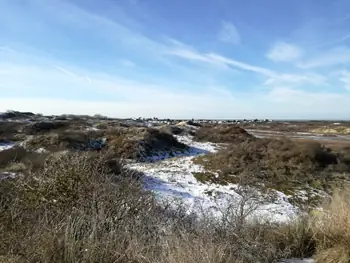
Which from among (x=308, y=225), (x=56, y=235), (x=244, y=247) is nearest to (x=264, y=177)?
(x=308, y=225)

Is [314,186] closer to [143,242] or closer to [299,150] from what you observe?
[299,150]

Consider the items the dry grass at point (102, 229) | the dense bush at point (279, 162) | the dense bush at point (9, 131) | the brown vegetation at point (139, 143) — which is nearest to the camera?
the dry grass at point (102, 229)

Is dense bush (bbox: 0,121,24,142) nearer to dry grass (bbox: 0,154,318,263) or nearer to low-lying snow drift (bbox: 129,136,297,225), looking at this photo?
low-lying snow drift (bbox: 129,136,297,225)

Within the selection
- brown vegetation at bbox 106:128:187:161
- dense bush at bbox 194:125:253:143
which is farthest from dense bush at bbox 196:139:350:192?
dense bush at bbox 194:125:253:143

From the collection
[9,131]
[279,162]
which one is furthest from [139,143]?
[9,131]

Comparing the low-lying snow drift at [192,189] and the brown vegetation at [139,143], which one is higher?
the brown vegetation at [139,143]

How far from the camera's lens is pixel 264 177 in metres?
16.5

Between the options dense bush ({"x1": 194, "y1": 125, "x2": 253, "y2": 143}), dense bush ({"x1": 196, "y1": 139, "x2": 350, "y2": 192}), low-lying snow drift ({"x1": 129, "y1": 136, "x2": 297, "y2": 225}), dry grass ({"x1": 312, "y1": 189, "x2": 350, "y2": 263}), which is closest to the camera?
dry grass ({"x1": 312, "y1": 189, "x2": 350, "y2": 263})

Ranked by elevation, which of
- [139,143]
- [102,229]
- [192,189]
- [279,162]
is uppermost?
[102,229]

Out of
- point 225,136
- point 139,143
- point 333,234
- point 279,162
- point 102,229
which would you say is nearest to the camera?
point 102,229

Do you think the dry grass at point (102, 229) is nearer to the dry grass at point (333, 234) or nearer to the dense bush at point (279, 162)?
the dry grass at point (333, 234)

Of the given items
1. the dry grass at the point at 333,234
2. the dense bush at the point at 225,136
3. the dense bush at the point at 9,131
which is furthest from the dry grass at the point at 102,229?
the dense bush at the point at 225,136

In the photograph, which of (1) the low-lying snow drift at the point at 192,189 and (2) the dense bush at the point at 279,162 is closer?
(1) the low-lying snow drift at the point at 192,189

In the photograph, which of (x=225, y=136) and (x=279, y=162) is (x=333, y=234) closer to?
(x=279, y=162)
